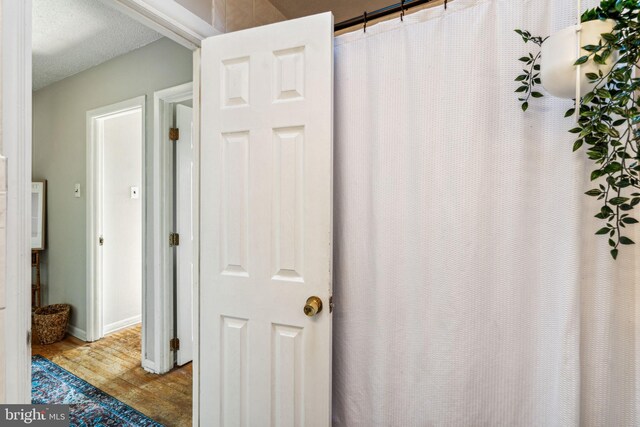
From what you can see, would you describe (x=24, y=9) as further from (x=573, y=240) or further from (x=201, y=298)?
(x=573, y=240)

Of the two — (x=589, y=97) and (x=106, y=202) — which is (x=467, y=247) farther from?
(x=106, y=202)

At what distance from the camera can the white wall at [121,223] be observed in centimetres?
300

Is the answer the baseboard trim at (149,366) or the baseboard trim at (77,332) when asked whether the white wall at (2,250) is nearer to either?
the baseboard trim at (149,366)

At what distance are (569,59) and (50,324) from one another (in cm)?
394

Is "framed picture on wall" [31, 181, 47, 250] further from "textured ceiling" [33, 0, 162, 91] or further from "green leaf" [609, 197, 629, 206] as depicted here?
"green leaf" [609, 197, 629, 206]

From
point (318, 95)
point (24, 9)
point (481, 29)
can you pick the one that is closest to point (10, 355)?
point (24, 9)

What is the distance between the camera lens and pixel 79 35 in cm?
229

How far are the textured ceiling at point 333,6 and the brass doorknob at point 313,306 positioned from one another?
1750mm

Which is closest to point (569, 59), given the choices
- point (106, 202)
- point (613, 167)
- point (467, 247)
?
point (613, 167)

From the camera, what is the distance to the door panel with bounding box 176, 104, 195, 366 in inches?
93.7

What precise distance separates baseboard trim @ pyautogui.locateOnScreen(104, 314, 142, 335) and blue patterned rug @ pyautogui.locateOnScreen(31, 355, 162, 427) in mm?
620

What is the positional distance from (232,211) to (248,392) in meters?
0.77

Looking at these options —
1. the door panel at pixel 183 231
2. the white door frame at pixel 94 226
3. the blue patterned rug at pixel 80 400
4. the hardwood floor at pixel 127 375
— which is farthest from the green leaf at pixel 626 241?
the white door frame at pixel 94 226

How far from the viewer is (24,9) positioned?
0.92 meters
